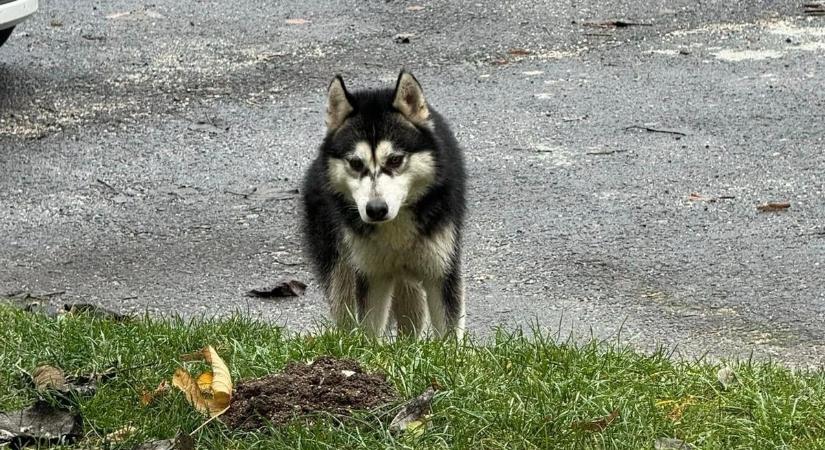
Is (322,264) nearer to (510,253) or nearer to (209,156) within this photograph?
(510,253)

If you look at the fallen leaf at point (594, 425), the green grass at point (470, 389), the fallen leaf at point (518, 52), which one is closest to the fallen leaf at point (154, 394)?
the green grass at point (470, 389)

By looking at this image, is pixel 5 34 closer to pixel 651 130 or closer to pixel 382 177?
pixel 651 130

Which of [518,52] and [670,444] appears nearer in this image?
[670,444]

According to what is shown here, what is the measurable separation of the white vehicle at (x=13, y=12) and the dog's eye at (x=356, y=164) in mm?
4994

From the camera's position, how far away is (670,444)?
4.05 metres

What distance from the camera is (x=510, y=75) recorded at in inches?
372

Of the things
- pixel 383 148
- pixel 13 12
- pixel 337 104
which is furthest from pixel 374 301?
pixel 13 12

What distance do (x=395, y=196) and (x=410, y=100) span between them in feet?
1.53

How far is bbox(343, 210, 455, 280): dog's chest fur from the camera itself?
18.6 feet

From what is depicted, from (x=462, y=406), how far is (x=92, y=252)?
11.4ft

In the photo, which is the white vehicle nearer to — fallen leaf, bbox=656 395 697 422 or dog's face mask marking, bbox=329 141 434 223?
dog's face mask marking, bbox=329 141 434 223

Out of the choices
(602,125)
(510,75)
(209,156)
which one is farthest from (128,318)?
(510,75)

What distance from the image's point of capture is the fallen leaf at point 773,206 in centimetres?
716

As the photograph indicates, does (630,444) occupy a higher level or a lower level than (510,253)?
higher
